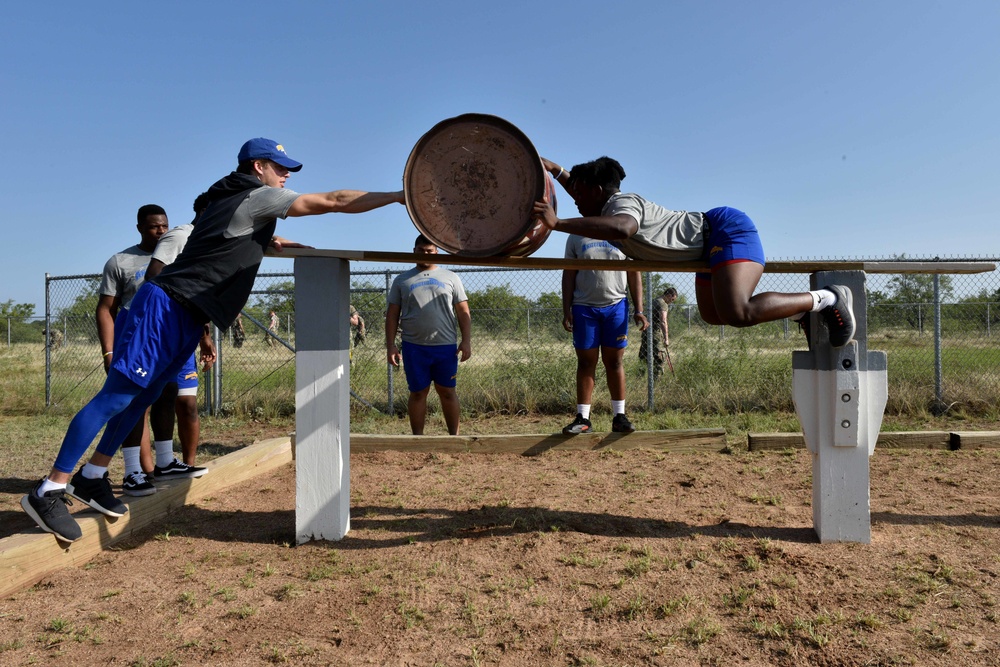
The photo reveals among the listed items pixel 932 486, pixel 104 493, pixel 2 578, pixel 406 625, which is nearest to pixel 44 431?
pixel 104 493

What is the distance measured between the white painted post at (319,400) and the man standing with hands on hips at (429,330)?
7.34 ft

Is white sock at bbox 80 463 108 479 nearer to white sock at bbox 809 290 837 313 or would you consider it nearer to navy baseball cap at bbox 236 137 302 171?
navy baseball cap at bbox 236 137 302 171

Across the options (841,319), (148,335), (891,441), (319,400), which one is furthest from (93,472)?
(891,441)

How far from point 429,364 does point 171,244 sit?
240 centimetres

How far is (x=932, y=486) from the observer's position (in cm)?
401

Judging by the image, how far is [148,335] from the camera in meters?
3.06

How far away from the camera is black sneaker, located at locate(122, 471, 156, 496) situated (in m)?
3.70

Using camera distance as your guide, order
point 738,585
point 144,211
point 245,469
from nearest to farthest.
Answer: point 738,585 → point 144,211 → point 245,469

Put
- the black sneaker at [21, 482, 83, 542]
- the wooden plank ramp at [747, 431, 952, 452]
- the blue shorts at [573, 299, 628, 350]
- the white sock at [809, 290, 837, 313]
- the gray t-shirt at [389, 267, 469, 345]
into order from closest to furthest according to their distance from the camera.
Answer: the black sneaker at [21, 482, 83, 542] → the white sock at [809, 290, 837, 313] → the wooden plank ramp at [747, 431, 952, 452] → the blue shorts at [573, 299, 628, 350] → the gray t-shirt at [389, 267, 469, 345]

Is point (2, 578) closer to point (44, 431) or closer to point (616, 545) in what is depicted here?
point (616, 545)

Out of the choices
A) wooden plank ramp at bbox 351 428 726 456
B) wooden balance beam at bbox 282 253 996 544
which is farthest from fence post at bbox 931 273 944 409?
wooden balance beam at bbox 282 253 996 544

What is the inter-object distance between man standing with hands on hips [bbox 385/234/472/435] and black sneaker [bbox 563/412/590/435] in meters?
1.01

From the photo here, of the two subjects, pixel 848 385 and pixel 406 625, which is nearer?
pixel 406 625

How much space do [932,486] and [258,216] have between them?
4276 mm
